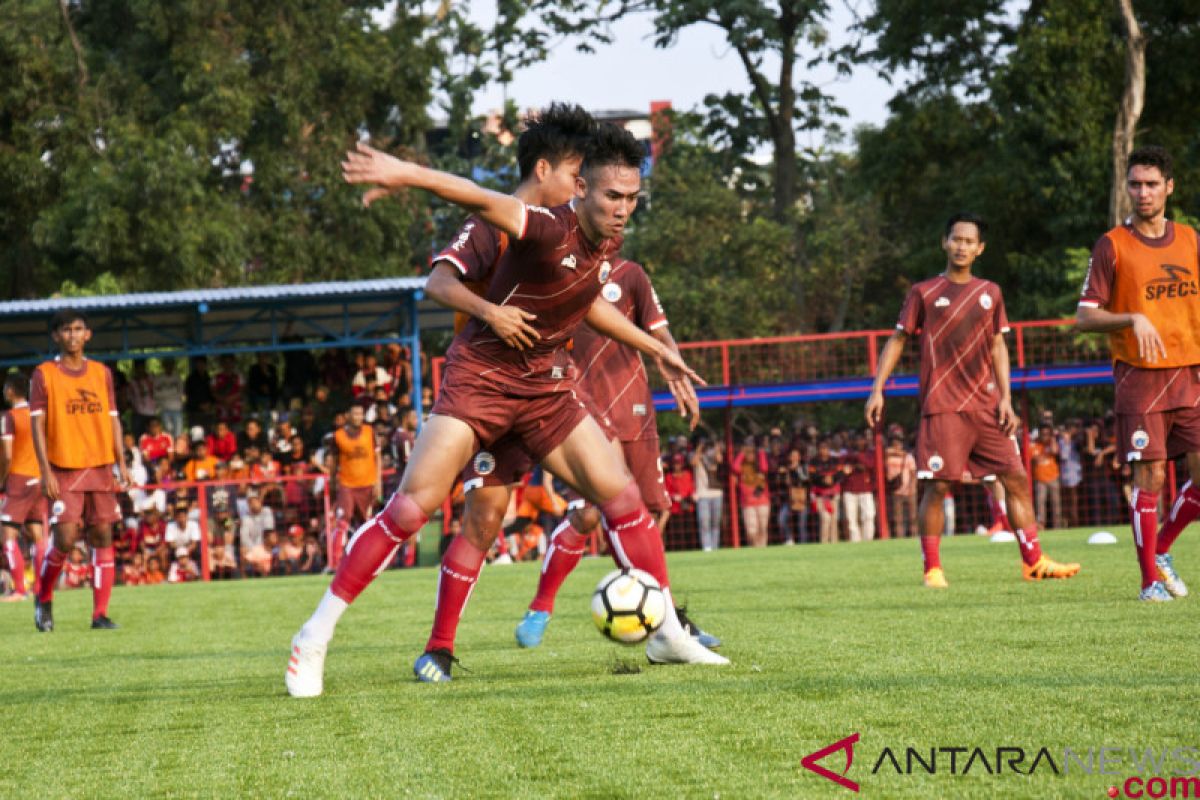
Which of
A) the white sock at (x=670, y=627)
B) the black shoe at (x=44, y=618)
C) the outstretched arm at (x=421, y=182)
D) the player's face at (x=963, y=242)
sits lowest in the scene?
the black shoe at (x=44, y=618)

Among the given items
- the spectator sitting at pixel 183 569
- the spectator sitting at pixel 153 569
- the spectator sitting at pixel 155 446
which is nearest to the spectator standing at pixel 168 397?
the spectator sitting at pixel 155 446

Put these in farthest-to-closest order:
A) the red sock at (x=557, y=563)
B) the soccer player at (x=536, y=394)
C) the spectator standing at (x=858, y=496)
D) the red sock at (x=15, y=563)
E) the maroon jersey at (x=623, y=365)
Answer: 1. the spectator standing at (x=858, y=496)
2. the red sock at (x=15, y=563)
3. the maroon jersey at (x=623, y=365)
4. the red sock at (x=557, y=563)
5. the soccer player at (x=536, y=394)

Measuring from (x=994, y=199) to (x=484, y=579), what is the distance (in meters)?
20.5

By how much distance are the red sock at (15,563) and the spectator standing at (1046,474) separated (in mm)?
14608

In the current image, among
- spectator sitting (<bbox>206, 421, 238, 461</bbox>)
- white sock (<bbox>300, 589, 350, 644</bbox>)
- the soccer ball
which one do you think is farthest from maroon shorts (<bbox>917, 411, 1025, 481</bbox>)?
spectator sitting (<bbox>206, 421, 238, 461</bbox>)

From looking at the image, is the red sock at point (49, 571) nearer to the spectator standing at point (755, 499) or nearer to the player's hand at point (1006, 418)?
the player's hand at point (1006, 418)

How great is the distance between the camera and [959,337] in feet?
35.7

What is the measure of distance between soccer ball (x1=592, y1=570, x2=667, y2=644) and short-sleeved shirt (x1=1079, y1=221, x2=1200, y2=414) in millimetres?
3856

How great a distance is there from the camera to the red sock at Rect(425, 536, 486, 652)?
6727 mm

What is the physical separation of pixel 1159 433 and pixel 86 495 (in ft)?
24.9

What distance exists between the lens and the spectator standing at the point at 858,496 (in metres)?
23.8

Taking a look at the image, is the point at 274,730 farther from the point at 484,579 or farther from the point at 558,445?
the point at 484,579

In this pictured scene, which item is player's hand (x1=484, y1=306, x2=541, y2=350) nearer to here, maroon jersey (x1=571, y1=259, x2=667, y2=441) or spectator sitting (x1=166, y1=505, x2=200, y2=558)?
maroon jersey (x1=571, y1=259, x2=667, y2=441)

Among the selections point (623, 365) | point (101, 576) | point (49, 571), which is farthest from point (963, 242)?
point (49, 571)
